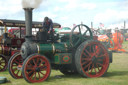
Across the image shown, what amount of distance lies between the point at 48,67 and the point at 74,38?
1307 mm

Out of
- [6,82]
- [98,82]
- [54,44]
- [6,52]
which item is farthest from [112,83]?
[6,52]

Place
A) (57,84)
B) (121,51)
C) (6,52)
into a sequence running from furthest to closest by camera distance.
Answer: (121,51) < (6,52) < (57,84)

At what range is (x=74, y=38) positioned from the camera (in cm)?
596

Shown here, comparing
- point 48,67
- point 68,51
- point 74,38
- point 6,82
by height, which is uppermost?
point 74,38

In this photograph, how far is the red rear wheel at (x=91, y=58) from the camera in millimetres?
5508

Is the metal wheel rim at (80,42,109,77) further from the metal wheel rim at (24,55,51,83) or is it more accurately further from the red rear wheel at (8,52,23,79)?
the red rear wheel at (8,52,23,79)

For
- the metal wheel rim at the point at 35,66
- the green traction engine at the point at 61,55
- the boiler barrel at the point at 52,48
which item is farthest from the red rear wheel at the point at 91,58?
the metal wheel rim at the point at 35,66

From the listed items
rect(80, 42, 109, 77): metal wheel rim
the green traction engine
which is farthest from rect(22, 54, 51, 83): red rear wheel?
rect(80, 42, 109, 77): metal wheel rim

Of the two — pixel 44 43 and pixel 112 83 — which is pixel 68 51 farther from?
pixel 112 83

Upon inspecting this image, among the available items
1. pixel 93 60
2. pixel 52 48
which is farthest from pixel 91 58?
pixel 52 48

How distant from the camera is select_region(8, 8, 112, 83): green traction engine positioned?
204 inches

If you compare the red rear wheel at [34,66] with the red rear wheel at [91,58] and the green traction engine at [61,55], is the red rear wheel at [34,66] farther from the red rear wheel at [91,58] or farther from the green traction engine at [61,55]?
the red rear wheel at [91,58]

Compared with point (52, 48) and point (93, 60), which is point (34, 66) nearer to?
point (52, 48)

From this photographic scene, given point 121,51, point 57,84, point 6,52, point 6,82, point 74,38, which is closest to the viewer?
point 57,84
